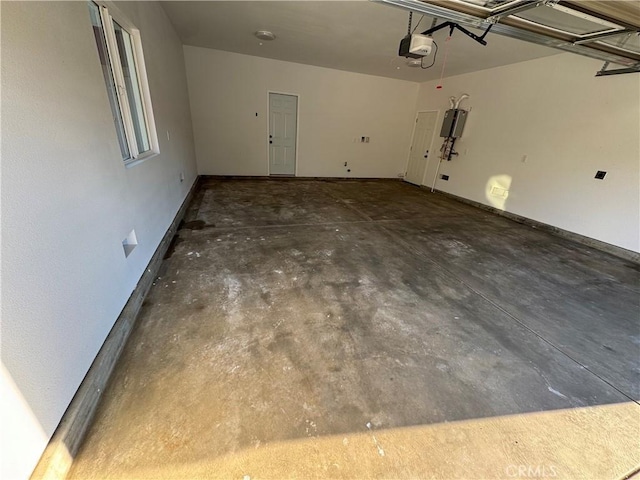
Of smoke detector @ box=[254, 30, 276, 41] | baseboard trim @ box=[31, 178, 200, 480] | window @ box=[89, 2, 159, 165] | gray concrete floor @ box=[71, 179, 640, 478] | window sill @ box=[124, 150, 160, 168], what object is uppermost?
smoke detector @ box=[254, 30, 276, 41]

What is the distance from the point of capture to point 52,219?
1206mm

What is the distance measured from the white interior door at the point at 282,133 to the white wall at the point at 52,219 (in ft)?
17.2

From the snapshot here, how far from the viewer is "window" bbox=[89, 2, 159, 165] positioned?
2037 millimetres

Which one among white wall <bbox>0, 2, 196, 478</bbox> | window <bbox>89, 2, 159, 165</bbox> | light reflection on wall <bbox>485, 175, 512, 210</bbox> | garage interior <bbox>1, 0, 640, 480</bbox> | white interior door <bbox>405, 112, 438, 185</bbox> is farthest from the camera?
white interior door <bbox>405, 112, 438, 185</bbox>

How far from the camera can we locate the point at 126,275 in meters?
1.96

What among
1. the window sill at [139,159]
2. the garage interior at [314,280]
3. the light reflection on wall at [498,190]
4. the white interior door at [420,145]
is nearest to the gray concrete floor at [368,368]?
the garage interior at [314,280]

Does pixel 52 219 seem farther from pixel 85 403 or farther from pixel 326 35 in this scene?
pixel 326 35

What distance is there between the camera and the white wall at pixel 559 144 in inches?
147

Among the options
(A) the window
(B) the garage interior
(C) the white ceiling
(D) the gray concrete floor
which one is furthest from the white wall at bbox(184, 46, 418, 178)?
(D) the gray concrete floor

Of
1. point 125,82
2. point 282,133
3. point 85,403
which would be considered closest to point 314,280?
point 85,403

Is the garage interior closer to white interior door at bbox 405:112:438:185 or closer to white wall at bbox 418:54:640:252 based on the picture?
white wall at bbox 418:54:640:252

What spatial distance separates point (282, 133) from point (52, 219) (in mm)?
6255

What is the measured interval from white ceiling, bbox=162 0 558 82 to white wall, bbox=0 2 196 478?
2798mm

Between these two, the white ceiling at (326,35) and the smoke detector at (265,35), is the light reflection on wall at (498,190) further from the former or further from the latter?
the smoke detector at (265,35)
